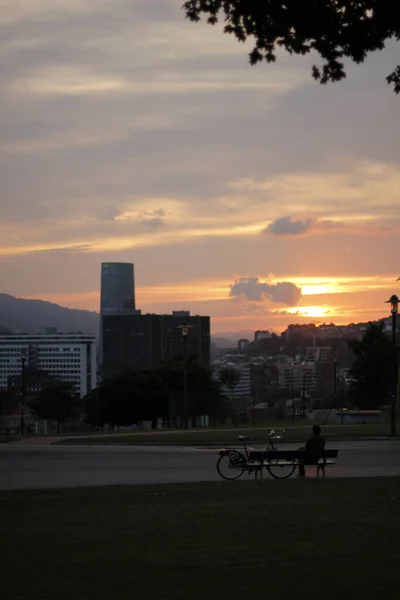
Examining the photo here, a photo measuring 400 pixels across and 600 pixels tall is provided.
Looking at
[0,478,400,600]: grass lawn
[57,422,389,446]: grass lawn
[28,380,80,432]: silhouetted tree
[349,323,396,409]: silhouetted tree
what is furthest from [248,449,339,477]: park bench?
[28,380,80,432]: silhouetted tree

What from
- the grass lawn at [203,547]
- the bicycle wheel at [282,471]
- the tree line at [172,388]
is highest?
the tree line at [172,388]

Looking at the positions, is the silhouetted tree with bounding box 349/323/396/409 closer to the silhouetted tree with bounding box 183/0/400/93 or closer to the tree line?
the tree line

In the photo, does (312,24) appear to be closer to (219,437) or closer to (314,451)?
(314,451)

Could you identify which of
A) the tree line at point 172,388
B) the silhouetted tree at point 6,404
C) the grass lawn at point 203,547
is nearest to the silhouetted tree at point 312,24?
the grass lawn at point 203,547

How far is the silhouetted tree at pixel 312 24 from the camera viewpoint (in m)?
12.7

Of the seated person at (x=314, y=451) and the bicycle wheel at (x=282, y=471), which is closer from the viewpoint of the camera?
the seated person at (x=314, y=451)

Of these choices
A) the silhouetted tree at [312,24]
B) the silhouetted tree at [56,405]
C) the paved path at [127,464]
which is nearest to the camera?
the silhouetted tree at [312,24]

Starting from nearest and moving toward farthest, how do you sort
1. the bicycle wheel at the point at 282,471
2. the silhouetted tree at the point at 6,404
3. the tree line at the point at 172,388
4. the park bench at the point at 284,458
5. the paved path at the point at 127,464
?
the park bench at the point at 284,458, the bicycle wheel at the point at 282,471, the paved path at the point at 127,464, the tree line at the point at 172,388, the silhouetted tree at the point at 6,404

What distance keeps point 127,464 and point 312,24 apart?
1806 cm

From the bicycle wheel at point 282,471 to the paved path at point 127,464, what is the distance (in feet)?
3.29

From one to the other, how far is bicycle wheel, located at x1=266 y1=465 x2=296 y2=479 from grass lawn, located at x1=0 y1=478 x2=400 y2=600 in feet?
17.5

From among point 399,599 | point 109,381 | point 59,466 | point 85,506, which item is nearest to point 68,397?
point 109,381

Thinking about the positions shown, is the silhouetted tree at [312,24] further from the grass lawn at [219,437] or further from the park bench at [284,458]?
the grass lawn at [219,437]

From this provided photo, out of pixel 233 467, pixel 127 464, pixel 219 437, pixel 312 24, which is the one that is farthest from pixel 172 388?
pixel 312 24
